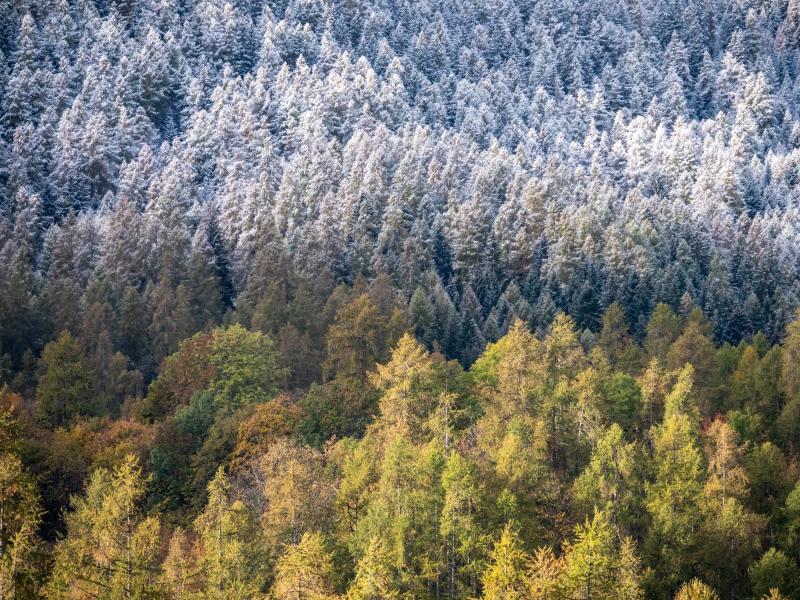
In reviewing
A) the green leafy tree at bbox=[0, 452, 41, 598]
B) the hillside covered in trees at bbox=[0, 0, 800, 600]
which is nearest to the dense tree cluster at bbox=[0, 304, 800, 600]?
the green leafy tree at bbox=[0, 452, 41, 598]

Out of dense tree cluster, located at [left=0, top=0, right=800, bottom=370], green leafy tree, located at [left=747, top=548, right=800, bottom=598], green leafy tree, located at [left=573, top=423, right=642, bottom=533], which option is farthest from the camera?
dense tree cluster, located at [left=0, top=0, right=800, bottom=370]

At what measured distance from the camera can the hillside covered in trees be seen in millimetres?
50312

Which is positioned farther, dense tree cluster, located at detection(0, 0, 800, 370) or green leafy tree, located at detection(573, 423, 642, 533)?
dense tree cluster, located at detection(0, 0, 800, 370)

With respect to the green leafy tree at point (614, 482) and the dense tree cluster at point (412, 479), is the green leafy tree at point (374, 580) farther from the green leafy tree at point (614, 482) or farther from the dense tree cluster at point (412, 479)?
the green leafy tree at point (614, 482)

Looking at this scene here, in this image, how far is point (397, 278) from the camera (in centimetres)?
13612

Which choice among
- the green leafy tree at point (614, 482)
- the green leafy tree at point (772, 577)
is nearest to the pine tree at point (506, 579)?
the green leafy tree at point (614, 482)

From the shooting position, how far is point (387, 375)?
214ft

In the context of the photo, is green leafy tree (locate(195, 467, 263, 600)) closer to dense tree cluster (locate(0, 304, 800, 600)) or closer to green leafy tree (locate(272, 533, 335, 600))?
dense tree cluster (locate(0, 304, 800, 600))

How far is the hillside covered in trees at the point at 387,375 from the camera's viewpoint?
5031 centimetres

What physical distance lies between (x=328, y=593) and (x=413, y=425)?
62.7 feet

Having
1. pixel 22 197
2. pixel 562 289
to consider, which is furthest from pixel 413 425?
pixel 22 197

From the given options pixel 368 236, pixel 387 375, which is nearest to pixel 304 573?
pixel 387 375

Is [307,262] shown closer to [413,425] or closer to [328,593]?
[413,425]

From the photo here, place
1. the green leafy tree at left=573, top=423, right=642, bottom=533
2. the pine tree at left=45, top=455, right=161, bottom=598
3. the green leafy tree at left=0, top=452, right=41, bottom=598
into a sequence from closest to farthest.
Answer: the green leafy tree at left=0, top=452, right=41, bottom=598 < the pine tree at left=45, top=455, right=161, bottom=598 < the green leafy tree at left=573, top=423, right=642, bottom=533
